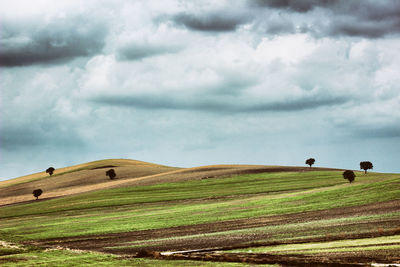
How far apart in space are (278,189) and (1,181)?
109 m

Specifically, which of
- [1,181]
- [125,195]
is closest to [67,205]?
[125,195]

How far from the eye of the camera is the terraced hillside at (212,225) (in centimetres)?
2945

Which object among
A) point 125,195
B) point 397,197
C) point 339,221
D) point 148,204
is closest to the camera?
point 339,221

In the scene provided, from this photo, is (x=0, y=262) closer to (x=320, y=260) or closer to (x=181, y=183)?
(x=320, y=260)

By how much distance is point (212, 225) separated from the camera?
48781mm

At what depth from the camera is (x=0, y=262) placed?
29.4 m

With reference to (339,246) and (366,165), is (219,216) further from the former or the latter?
(366,165)

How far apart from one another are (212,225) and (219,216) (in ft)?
22.1

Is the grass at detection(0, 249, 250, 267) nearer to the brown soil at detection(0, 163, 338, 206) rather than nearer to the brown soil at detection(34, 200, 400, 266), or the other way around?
the brown soil at detection(34, 200, 400, 266)

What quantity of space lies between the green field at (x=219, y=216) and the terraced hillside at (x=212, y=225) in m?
0.11

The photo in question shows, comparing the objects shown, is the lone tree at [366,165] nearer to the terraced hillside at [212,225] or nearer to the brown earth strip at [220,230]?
the terraced hillside at [212,225]

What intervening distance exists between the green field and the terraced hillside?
11 centimetres

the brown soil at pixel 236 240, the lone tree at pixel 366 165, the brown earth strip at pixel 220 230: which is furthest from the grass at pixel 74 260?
the lone tree at pixel 366 165

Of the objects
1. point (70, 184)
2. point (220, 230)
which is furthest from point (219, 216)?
point (70, 184)
